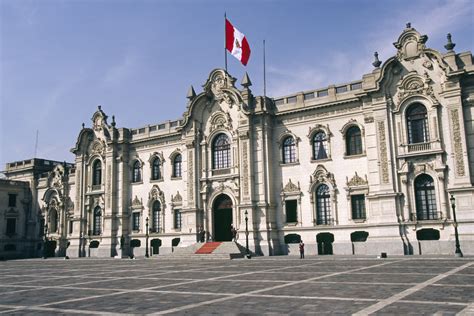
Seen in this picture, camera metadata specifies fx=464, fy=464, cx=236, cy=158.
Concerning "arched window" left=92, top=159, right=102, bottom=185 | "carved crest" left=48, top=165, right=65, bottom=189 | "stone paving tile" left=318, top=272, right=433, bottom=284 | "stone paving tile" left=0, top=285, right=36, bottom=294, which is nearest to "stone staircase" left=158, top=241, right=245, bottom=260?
"arched window" left=92, top=159, right=102, bottom=185

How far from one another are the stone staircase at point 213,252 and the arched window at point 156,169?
9.95 metres

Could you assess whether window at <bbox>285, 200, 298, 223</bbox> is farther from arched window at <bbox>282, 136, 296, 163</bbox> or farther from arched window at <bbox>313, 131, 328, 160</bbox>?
arched window at <bbox>313, 131, 328, 160</bbox>

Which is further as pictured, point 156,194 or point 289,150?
point 156,194

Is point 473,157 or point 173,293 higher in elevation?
point 473,157

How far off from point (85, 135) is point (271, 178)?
25.4 meters

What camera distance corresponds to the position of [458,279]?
17141 mm

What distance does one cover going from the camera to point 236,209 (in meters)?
42.2

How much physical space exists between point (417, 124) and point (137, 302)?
27.9m

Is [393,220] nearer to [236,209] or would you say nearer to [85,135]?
[236,209]

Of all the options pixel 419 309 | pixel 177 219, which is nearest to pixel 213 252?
pixel 177 219

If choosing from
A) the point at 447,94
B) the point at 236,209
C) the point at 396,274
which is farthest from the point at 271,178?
the point at 396,274

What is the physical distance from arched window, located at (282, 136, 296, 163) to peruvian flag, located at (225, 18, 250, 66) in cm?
847

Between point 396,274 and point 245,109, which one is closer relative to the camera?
point 396,274

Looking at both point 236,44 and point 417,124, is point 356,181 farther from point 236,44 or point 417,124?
point 236,44
